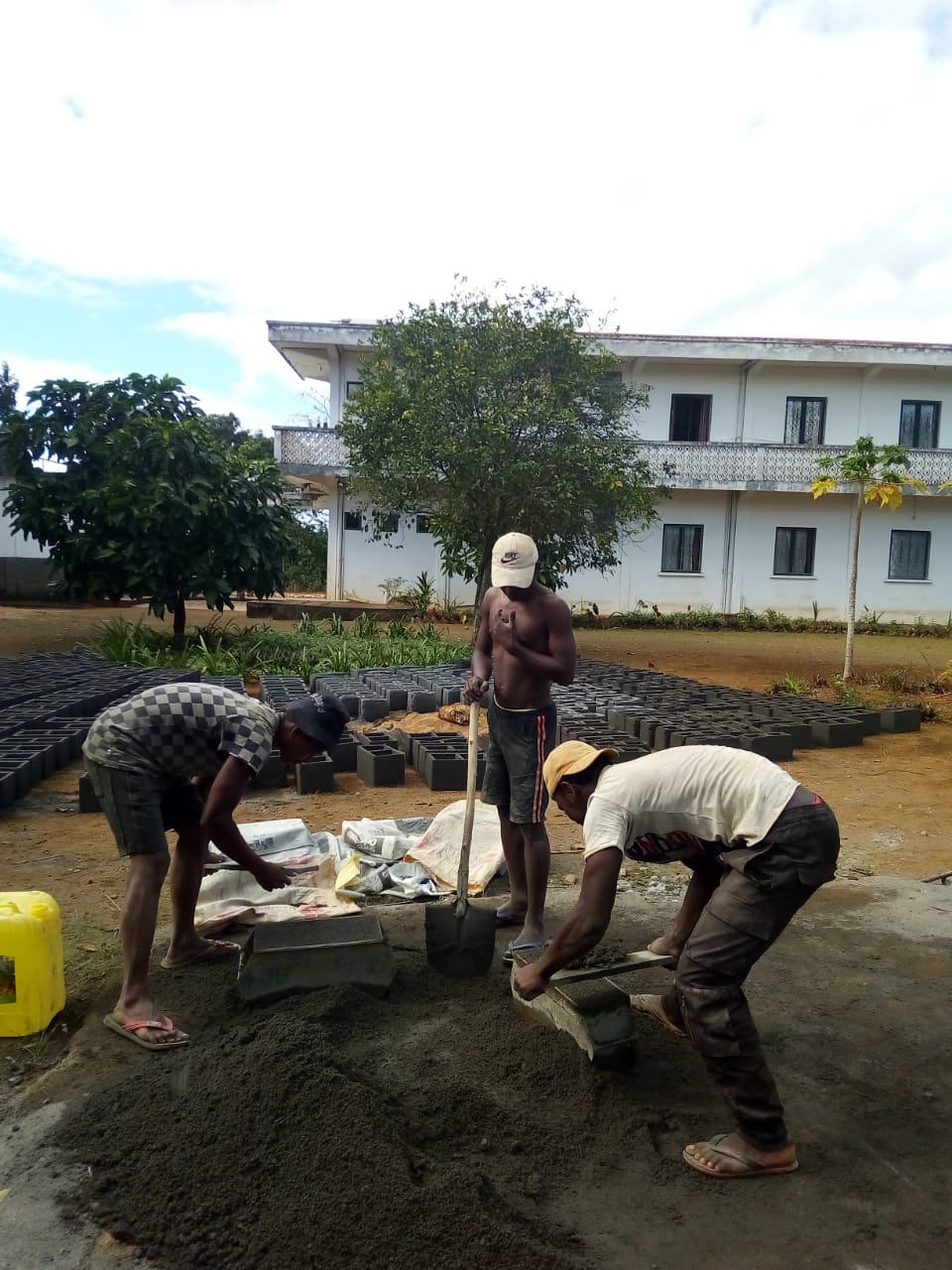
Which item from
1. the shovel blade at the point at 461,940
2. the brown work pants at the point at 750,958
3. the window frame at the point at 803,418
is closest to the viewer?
the brown work pants at the point at 750,958

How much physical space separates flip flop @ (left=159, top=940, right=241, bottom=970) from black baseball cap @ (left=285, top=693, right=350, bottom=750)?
1.19 m

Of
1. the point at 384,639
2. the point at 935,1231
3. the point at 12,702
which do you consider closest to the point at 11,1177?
the point at 935,1231

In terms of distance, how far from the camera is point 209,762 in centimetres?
331

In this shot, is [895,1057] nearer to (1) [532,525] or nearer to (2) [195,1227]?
(2) [195,1227]

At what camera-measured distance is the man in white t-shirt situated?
2.52 metres

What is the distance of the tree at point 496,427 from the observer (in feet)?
40.8

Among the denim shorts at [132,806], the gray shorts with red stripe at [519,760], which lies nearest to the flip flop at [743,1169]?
the gray shorts with red stripe at [519,760]

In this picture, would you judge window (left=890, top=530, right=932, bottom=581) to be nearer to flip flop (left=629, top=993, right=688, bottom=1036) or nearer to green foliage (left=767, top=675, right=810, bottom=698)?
green foliage (left=767, top=675, right=810, bottom=698)

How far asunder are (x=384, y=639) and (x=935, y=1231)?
1200 cm

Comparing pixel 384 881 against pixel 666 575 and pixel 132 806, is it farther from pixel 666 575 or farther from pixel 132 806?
pixel 666 575

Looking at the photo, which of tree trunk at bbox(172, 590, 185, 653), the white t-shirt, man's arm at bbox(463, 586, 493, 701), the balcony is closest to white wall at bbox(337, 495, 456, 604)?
the balcony

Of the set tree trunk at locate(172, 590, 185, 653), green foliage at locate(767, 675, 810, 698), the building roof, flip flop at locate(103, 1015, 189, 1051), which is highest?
the building roof

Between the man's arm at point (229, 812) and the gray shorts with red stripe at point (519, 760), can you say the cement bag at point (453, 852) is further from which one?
the man's arm at point (229, 812)

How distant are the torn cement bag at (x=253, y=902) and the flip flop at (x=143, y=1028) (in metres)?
0.81
